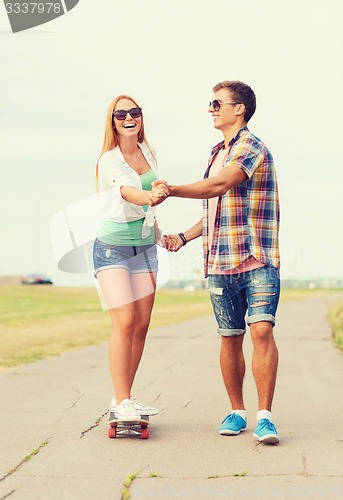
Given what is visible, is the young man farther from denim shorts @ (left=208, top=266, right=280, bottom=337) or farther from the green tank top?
the green tank top

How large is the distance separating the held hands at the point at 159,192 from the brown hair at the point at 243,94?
0.98 metres

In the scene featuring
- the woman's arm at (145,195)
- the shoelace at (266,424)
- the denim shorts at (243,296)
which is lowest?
the shoelace at (266,424)

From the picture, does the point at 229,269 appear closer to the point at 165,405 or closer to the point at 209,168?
the point at 209,168

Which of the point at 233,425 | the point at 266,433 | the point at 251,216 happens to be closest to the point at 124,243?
the point at 251,216

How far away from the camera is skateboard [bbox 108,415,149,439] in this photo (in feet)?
21.7

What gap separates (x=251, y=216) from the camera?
21.3ft

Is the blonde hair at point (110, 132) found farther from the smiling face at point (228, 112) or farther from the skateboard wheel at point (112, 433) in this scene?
the skateboard wheel at point (112, 433)

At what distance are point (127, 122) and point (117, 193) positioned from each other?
54cm

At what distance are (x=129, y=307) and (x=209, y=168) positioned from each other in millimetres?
1152

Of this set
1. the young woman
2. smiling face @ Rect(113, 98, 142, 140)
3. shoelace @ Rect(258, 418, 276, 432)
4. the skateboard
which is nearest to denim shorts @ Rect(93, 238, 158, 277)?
the young woman

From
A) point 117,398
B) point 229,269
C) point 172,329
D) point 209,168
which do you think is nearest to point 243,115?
point 209,168

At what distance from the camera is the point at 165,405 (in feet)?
27.5

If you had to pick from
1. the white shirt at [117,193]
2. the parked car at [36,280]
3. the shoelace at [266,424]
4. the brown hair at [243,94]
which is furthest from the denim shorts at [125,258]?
the parked car at [36,280]

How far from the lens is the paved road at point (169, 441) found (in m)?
5.15
